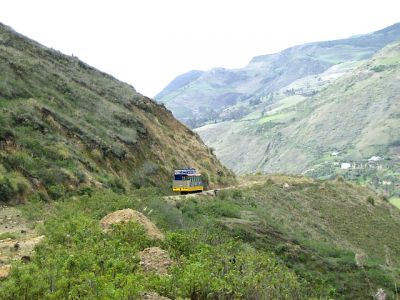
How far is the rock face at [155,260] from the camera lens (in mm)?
14078

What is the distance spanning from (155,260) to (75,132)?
25.4m

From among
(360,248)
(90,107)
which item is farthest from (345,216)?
(90,107)

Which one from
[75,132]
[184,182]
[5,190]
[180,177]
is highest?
[75,132]

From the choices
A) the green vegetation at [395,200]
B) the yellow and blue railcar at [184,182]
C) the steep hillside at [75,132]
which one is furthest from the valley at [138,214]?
the green vegetation at [395,200]

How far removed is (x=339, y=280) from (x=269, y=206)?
51.4 ft

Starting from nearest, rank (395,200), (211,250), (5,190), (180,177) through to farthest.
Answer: (211,250), (5,190), (180,177), (395,200)

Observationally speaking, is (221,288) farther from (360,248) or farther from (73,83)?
Result: (73,83)

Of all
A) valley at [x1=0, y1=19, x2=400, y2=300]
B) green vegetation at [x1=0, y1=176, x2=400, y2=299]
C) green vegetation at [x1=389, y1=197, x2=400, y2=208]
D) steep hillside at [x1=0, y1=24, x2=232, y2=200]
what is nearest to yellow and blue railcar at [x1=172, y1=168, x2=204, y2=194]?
valley at [x1=0, y1=19, x2=400, y2=300]

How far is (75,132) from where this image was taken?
38.2 m

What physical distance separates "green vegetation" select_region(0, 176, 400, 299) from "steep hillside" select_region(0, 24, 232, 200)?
9.40ft

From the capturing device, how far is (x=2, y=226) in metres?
19.6

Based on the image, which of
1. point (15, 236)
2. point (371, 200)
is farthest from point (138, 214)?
point (371, 200)

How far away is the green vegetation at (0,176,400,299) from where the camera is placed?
11.4 metres

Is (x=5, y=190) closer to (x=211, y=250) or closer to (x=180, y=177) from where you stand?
(x=211, y=250)
